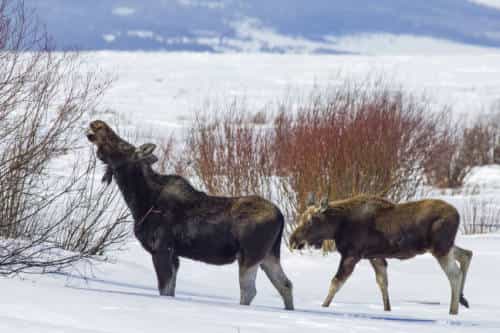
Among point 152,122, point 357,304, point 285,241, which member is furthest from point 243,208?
point 152,122

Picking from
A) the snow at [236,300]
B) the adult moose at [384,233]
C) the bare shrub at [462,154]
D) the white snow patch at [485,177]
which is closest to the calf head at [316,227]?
the adult moose at [384,233]

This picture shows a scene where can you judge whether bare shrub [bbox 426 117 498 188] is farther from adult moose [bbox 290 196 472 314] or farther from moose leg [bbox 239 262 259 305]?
moose leg [bbox 239 262 259 305]

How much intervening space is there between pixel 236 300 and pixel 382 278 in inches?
52.5

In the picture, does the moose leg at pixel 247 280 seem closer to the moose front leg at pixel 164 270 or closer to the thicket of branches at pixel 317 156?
the moose front leg at pixel 164 270

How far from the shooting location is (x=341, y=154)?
1432 cm

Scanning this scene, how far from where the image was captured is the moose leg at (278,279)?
8.88 meters

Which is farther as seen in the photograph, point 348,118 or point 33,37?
point 348,118

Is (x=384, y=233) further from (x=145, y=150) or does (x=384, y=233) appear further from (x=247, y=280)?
(x=145, y=150)

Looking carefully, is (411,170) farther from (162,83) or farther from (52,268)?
(162,83)

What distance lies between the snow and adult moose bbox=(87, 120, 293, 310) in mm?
299

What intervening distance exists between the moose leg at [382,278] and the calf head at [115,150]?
2570mm

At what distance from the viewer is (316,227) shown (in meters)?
10.4

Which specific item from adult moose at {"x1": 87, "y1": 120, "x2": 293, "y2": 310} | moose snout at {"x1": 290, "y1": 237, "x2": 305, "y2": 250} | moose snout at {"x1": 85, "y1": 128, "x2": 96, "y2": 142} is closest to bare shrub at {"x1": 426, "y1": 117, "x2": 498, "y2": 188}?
moose snout at {"x1": 290, "y1": 237, "x2": 305, "y2": 250}

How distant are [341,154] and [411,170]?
1.95m
